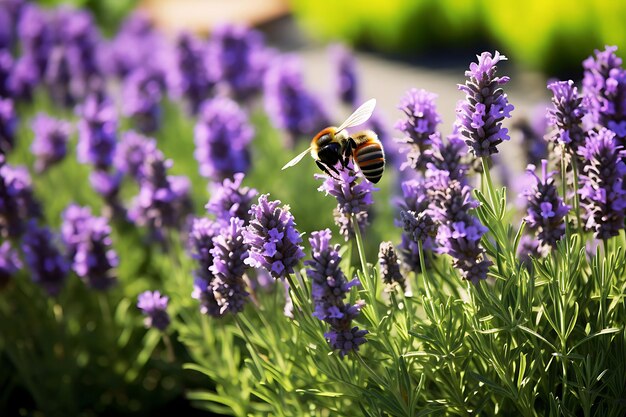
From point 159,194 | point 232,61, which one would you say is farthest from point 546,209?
point 232,61

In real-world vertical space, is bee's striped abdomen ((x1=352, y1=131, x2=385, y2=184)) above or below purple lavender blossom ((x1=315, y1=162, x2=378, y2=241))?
above

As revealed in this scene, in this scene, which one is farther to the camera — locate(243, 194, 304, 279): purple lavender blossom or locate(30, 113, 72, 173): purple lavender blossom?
locate(30, 113, 72, 173): purple lavender blossom

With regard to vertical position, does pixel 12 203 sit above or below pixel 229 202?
above

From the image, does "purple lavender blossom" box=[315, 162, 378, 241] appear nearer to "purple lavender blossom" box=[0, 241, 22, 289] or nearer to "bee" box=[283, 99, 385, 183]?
"bee" box=[283, 99, 385, 183]

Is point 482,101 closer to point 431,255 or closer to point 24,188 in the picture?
point 431,255

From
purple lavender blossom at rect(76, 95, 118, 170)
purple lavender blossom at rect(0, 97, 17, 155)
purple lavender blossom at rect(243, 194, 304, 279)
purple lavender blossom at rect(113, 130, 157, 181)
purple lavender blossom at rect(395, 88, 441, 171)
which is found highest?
purple lavender blossom at rect(0, 97, 17, 155)

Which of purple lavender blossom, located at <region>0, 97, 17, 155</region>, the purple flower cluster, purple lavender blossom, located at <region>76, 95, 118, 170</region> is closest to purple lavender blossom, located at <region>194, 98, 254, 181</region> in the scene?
purple lavender blossom, located at <region>76, 95, 118, 170</region>

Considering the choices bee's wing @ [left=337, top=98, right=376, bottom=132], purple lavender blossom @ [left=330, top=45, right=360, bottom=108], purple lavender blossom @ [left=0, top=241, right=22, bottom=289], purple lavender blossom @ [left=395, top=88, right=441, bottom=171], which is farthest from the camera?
purple lavender blossom @ [left=330, top=45, right=360, bottom=108]

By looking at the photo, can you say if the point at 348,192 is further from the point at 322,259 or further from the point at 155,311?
the point at 155,311
